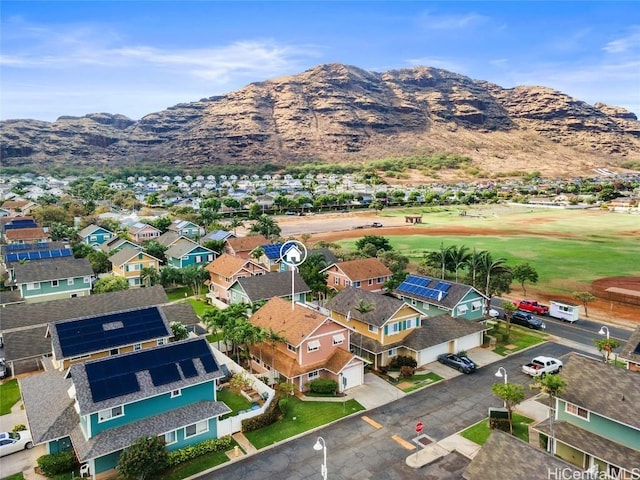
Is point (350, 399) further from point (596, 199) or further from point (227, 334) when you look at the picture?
point (596, 199)

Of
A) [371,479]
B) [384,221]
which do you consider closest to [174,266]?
[371,479]

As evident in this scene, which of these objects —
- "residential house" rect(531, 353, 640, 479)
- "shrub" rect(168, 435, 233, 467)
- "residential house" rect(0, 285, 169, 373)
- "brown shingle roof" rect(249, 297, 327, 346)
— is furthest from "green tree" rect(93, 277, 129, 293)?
"residential house" rect(531, 353, 640, 479)

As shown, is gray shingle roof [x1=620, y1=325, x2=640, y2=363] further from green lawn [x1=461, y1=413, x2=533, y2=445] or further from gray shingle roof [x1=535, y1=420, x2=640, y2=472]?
gray shingle roof [x1=535, y1=420, x2=640, y2=472]

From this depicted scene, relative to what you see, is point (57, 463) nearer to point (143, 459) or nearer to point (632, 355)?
point (143, 459)

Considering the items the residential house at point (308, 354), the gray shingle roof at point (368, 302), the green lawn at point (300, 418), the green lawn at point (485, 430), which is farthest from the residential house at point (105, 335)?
the green lawn at point (485, 430)

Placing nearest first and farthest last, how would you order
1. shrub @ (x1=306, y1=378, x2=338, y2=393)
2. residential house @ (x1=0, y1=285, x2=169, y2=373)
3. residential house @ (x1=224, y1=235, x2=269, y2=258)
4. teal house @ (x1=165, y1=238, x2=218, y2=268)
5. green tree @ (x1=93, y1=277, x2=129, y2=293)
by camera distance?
shrub @ (x1=306, y1=378, x2=338, y2=393) < residential house @ (x1=0, y1=285, x2=169, y2=373) < green tree @ (x1=93, y1=277, x2=129, y2=293) < teal house @ (x1=165, y1=238, x2=218, y2=268) < residential house @ (x1=224, y1=235, x2=269, y2=258)
